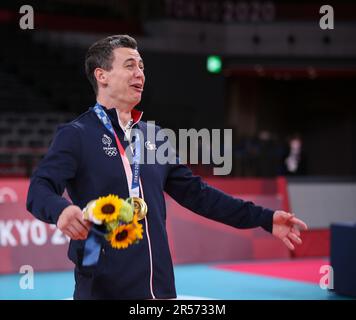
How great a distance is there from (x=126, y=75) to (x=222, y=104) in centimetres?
2103

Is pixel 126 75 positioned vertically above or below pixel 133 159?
above

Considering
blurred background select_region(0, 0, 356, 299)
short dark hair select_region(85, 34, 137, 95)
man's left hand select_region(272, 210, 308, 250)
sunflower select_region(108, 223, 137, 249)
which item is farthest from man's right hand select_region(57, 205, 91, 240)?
blurred background select_region(0, 0, 356, 299)

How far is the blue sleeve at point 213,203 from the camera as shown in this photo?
12.9ft

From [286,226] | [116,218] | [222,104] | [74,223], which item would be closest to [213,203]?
[286,226]

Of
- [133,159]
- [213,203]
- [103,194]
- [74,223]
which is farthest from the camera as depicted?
[213,203]

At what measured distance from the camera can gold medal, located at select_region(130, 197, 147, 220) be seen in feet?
11.4

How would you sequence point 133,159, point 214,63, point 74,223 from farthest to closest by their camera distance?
point 214,63
point 133,159
point 74,223

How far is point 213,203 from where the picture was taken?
3992 mm

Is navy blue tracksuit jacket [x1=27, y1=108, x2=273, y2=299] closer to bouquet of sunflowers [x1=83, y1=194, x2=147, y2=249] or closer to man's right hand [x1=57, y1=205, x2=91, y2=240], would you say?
bouquet of sunflowers [x1=83, y1=194, x2=147, y2=249]

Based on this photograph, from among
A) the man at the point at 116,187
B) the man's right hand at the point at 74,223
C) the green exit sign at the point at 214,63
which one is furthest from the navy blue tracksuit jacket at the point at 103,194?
the green exit sign at the point at 214,63

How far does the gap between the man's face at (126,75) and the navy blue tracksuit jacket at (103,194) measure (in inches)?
Answer: 4.6

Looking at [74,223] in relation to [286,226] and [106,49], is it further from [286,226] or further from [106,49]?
[286,226]

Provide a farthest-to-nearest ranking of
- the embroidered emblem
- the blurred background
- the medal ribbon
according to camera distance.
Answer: the blurred background → the embroidered emblem → the medal ribbon
